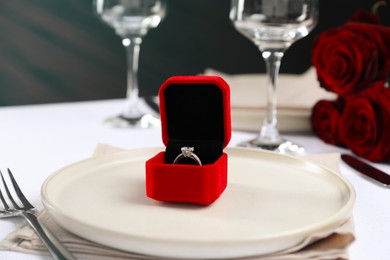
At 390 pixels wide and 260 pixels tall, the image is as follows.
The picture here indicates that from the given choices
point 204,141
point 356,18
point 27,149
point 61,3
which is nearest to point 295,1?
point 356,18

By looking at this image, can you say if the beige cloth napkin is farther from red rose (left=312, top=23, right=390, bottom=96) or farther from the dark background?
the dark background

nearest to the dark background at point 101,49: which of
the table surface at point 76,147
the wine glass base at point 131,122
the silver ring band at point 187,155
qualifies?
the table surface at point 76,147

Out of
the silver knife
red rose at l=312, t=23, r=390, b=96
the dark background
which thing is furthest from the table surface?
the dark background

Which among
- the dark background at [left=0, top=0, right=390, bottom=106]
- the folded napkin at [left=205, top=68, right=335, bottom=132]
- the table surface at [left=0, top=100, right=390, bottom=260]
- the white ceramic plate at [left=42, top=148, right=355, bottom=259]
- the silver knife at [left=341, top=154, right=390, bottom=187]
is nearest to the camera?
the white ceramic plate at [left=42, top=148, right=355, bottom=259]

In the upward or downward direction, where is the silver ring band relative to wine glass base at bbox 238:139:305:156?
upward

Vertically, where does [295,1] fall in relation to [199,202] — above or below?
above

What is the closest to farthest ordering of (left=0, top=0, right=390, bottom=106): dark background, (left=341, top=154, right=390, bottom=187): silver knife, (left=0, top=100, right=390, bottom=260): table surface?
(left=0, top=100, right=390, bottom=260): table surface
(left=341, top=154, right=390, bottom=187): silver knife
(left=0, top=0, right=390, bottom=106): dark background

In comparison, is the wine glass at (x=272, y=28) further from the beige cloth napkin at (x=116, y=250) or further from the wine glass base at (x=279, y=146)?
the beige cloth napkin at (x=116, y=250)

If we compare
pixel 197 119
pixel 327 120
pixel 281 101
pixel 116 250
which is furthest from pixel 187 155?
pixel 281 101

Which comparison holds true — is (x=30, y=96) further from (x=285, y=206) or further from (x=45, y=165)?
(x=285, y=206)
